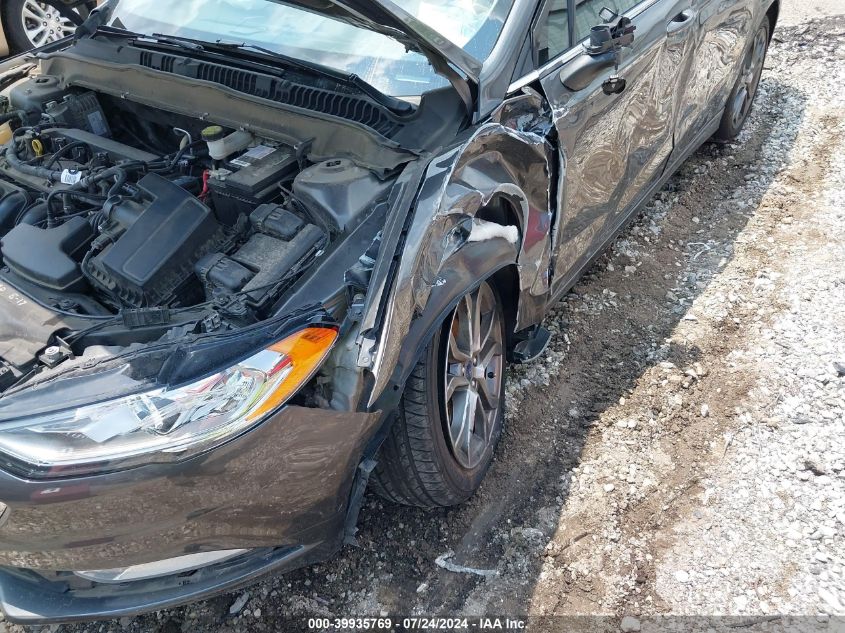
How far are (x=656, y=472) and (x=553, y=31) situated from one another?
1.69 metres

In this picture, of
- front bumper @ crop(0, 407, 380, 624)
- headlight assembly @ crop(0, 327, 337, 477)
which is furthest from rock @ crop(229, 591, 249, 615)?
headlight assembly @ crop(0, 327, 337, 477)

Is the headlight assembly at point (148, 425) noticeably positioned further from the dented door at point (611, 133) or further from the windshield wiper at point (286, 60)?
the dented door at point (611, 133)

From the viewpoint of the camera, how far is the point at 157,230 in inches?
83.4

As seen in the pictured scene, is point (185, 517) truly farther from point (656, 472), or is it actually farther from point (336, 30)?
point (336, 30)

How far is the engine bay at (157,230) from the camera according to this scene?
1849mm

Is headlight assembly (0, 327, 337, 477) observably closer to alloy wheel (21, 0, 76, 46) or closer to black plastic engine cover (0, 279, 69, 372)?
black plastic engine cover (0, 279, 69, 372)

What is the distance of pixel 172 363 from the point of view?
62.0 inches

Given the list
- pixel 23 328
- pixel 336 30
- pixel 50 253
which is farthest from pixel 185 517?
pixel 336 30

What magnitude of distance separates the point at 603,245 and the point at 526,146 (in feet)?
3.58

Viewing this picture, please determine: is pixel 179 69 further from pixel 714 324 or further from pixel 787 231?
pixel 787 231

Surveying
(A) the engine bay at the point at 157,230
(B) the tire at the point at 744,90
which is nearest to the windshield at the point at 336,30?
(A) the engine bay at the point at 157,230

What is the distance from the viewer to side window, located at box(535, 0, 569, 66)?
242cm

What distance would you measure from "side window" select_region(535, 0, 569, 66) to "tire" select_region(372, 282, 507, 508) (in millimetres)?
874

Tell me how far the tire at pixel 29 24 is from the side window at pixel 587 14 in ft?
15.9
